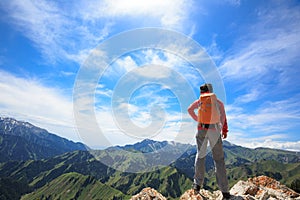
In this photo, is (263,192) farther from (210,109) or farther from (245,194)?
(210,109)

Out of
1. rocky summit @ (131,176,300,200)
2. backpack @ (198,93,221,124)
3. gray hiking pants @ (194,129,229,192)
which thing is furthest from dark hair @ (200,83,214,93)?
rocky summit @ (131,176,300,200)

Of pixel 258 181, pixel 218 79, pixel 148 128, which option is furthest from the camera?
pixel 148 128

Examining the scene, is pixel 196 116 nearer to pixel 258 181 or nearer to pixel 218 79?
pixel 218 79

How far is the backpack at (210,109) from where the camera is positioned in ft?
26.0

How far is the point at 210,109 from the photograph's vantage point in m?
7.99

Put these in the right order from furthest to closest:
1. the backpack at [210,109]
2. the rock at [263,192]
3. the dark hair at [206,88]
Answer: the rock at [263,192] → the dark hair at [206,88] → the backpack at [210,109]

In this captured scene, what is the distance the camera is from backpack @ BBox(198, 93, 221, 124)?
312 inches

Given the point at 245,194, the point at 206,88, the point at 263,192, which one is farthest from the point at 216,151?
the point at 263,192

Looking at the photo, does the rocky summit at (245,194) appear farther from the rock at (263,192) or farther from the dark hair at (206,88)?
the dark hair at (206,88)

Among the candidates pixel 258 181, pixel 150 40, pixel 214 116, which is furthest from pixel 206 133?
pixel 150 40

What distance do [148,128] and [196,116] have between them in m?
4.16

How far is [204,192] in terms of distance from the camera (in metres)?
9.89

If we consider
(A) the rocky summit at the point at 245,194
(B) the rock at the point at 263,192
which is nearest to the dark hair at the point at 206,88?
(A) the rocky summit at the point at 245,194

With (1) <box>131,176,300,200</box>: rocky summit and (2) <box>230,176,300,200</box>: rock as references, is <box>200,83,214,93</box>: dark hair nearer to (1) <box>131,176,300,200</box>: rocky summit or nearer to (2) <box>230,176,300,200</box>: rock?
(1) <box>131,176,300,200</box>: rocky summit
